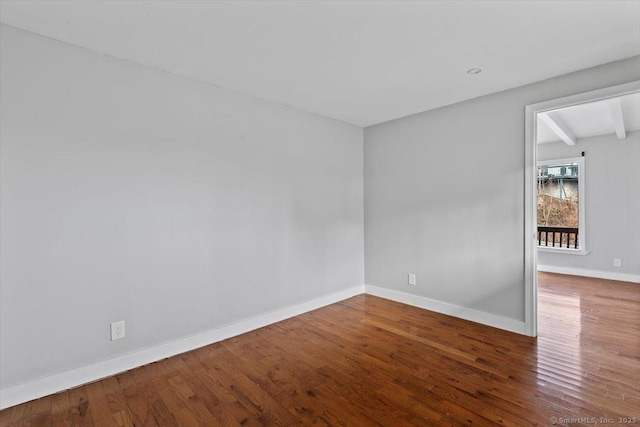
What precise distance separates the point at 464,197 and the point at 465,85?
1.18 meters

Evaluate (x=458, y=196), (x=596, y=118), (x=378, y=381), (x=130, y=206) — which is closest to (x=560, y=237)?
(x=596, y=118)

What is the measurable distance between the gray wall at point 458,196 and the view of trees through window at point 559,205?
3690 millimetres

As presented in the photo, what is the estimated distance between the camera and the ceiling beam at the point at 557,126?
4062 mm

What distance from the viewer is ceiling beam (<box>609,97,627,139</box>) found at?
343 cm

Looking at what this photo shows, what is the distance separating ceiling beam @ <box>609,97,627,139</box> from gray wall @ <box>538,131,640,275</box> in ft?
1.04

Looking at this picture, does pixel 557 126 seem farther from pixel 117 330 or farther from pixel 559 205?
pixel 117 330

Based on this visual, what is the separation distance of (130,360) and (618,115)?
5.98 m

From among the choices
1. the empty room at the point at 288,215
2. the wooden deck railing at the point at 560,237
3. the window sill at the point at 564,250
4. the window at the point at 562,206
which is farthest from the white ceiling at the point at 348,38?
the wooden deck railing at the point at 560,237

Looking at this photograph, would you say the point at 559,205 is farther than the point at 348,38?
Yes

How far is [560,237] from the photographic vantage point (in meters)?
5.95

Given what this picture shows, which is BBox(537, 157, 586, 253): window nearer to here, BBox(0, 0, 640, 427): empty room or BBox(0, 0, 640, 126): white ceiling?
BBox(0, 0, 640, 427): empty room

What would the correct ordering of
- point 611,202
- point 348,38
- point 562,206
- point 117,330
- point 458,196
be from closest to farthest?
point 348,38, point 117,330, point 458,196, point 611,202, point 562,206

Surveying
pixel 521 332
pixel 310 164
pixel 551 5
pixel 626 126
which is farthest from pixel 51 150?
pixel 626 126

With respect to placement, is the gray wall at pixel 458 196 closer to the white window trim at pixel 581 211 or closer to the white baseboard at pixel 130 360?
the white baseboard at pixel 130 360
